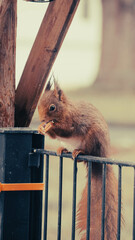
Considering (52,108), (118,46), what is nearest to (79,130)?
(52,108)

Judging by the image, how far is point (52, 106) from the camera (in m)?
2.14

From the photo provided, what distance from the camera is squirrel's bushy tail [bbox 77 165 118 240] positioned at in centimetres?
188

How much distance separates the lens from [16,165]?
1959mm

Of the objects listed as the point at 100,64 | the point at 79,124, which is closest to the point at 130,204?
the point at 79,124

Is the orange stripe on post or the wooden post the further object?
the wooden post

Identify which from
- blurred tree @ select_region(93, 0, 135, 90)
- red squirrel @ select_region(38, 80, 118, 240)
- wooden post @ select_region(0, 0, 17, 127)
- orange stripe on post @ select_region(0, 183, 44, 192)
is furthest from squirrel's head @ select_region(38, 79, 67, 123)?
blurred tree @ select_region(93, 0, 135, 90)

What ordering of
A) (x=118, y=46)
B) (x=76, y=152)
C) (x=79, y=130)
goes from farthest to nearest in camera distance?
(x=118, y=46)
(x=79, y=130)
(x=76, y=152)

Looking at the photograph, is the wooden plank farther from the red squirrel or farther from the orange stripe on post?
the orange stripe on post

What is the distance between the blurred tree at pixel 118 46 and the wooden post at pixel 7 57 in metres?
9.37

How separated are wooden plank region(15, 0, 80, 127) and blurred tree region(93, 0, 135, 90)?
9.31 meters

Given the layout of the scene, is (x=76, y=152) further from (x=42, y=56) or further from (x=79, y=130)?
(x=42, y=56)

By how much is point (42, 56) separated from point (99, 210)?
76 cm

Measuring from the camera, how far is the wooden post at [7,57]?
217cm

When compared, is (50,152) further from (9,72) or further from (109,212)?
(9,72)
